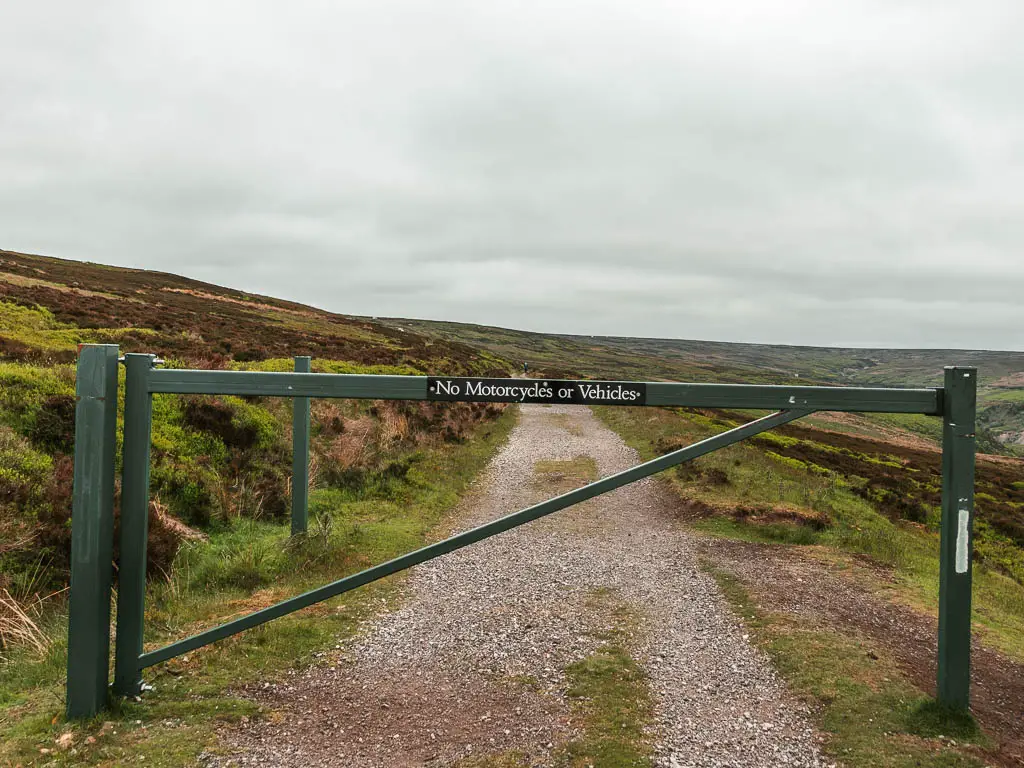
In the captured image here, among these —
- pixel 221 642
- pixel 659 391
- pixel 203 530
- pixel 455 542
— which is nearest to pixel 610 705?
pixel 455 542

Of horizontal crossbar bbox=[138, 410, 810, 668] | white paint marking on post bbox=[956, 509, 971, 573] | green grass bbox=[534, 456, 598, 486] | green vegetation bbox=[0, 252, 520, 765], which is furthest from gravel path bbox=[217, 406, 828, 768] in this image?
green grass bbox=[534, 456, 598, 486]

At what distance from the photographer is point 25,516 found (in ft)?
22.6

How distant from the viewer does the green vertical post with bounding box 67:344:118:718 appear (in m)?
3.87

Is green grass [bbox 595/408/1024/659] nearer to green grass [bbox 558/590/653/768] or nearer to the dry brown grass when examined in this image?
green grass [bbox 558/590/653/768]

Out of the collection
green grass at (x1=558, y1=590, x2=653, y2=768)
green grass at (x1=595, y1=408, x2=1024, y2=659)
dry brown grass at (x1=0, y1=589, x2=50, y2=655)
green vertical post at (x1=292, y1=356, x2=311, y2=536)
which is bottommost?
green grass at (x1=595, y1=408, x2=1024, y2=659)

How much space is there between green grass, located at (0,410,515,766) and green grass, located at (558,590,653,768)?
231 centimetres

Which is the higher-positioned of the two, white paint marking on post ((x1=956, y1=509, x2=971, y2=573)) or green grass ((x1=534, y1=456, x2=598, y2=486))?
white paint marking on post ((x1=956, y1=509, x2=971, y2=573))

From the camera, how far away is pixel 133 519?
411 centimetres

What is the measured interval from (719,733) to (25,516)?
7460 millimetres

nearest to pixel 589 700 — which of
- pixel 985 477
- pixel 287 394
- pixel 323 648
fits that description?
pixel 323 648

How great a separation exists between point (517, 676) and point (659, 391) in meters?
2.76

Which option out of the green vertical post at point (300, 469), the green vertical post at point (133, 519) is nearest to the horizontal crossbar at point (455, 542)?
the green vertical post at point (133, 519)

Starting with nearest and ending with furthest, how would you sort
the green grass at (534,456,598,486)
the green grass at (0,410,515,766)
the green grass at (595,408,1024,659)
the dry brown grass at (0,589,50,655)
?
the green grass at (0,410,515,766) → the dry brown grass at (0,589,50,655) → the green grass at (595,408,1024,659) → the green grass at (534,456,598,486)

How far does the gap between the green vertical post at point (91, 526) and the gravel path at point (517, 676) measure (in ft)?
3.30
